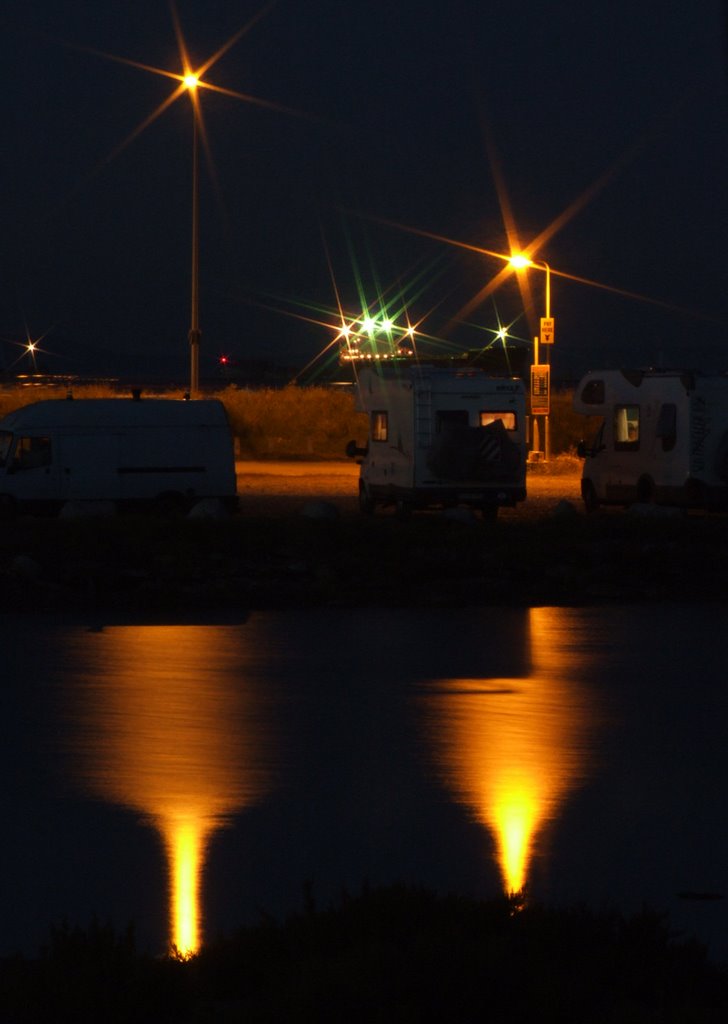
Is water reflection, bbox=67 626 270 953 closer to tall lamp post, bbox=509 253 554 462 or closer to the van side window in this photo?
the van side window

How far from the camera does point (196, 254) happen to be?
138ft

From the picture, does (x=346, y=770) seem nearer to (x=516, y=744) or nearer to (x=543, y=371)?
(x=516, y=744)

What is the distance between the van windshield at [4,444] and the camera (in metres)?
27.0

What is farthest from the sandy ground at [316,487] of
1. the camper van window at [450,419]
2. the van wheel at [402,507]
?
the camper van window at [450,419]

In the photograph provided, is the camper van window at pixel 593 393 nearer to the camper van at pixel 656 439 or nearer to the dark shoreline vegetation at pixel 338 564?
the camper van at pixel 656 439

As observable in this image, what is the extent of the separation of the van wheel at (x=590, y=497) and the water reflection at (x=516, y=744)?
18.4 m

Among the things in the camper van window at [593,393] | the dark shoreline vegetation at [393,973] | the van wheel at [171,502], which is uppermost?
the camper van window at [593,393]

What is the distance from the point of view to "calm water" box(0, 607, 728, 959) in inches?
277

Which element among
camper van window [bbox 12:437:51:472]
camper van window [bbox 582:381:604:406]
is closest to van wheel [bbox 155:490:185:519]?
camper van window [bbox 12:437:51:472]

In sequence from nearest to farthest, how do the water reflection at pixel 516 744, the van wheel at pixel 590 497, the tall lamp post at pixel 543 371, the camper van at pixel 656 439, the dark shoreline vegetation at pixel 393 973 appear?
the dark shoreline vegetation at pixel 393 973 → the water reflection at pixel 516 744 → the camper van at pixel 656 439 → the van wheel at pixel 590 497 → the tall lamp post at pixel 543 371

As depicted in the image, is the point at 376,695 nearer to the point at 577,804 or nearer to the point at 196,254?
the point at 577,804

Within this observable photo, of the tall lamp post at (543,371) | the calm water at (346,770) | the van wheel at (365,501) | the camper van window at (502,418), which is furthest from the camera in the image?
the tall lamp post at (543,371)

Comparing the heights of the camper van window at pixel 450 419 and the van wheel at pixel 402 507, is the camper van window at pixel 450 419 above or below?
above

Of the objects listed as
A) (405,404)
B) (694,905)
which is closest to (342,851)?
(694,905)
